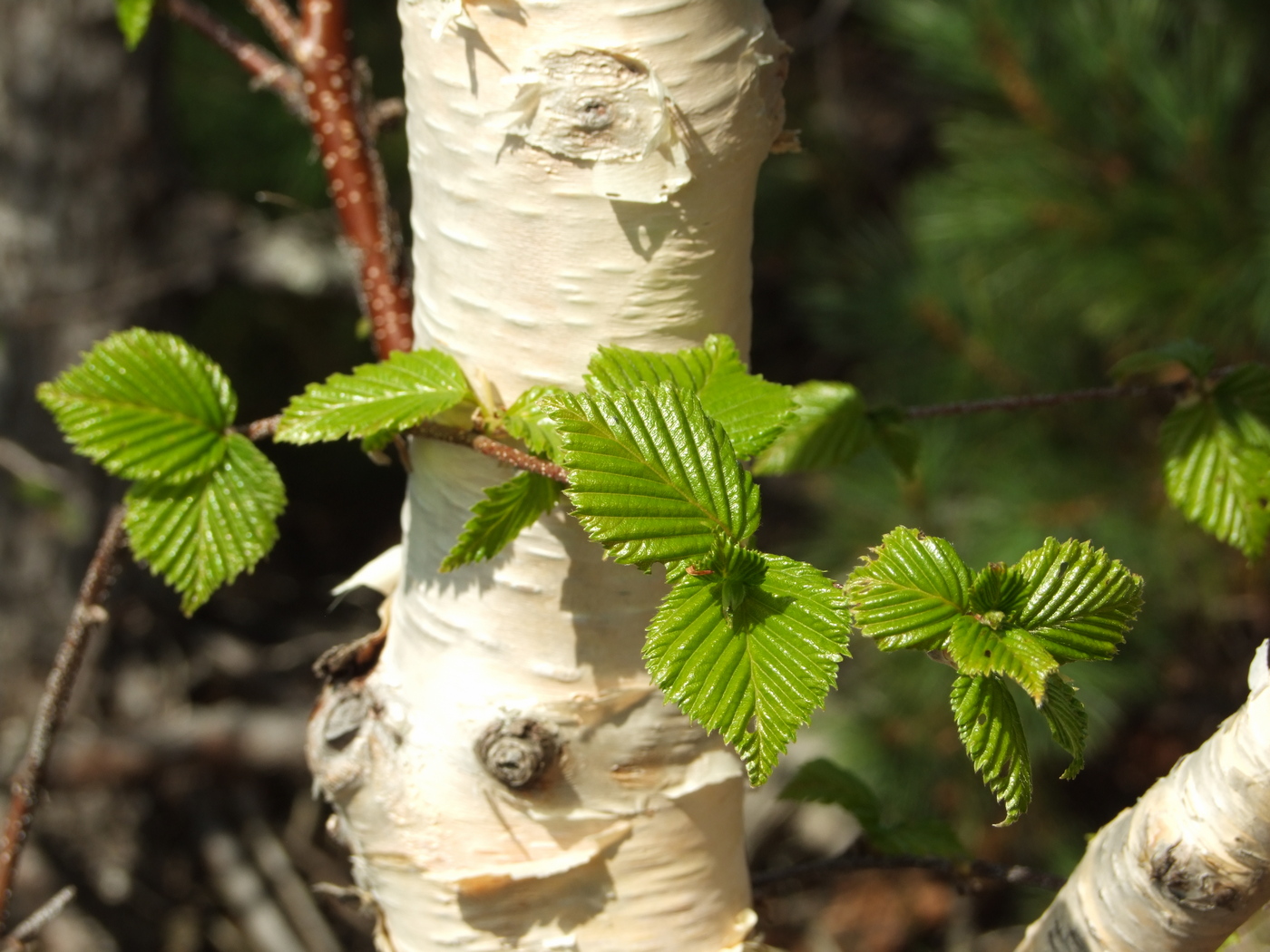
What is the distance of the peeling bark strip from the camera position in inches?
16.8

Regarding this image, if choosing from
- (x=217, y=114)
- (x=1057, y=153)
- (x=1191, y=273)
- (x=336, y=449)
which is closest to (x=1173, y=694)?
(x=1191, y=273)

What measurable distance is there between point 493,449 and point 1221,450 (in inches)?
18.0

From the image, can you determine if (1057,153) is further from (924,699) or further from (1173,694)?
(1173,694)

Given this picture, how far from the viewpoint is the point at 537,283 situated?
1.72ft

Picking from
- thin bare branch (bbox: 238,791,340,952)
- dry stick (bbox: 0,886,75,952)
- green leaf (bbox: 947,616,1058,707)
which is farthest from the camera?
thin bare branch (bbox: 238,791,340,952)

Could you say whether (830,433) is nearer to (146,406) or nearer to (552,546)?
(552,546)

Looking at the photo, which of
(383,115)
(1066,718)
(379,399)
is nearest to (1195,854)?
(1066,718)

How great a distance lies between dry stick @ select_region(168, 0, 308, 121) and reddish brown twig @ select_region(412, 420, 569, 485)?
0.28 m

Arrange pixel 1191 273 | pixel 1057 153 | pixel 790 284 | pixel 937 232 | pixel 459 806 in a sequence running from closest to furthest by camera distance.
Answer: pixel 459 806 → pixel 1191 273 → pixel 1057 153 → pixel 937 232 → pixel 790 284

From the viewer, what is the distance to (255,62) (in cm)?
72

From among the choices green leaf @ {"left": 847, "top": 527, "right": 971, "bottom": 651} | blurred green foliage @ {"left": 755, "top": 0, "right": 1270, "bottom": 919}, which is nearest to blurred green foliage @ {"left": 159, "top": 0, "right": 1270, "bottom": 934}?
blurred green foliage @ {"left": 755, "top": 0, "right": 1270, "bottom": 919}

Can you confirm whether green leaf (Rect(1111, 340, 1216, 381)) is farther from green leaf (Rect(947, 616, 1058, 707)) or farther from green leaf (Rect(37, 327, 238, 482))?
green leaf (Rect(37, 327, 238, 482))

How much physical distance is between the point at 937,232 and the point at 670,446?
154cm

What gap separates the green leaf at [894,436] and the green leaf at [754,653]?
0.29m
